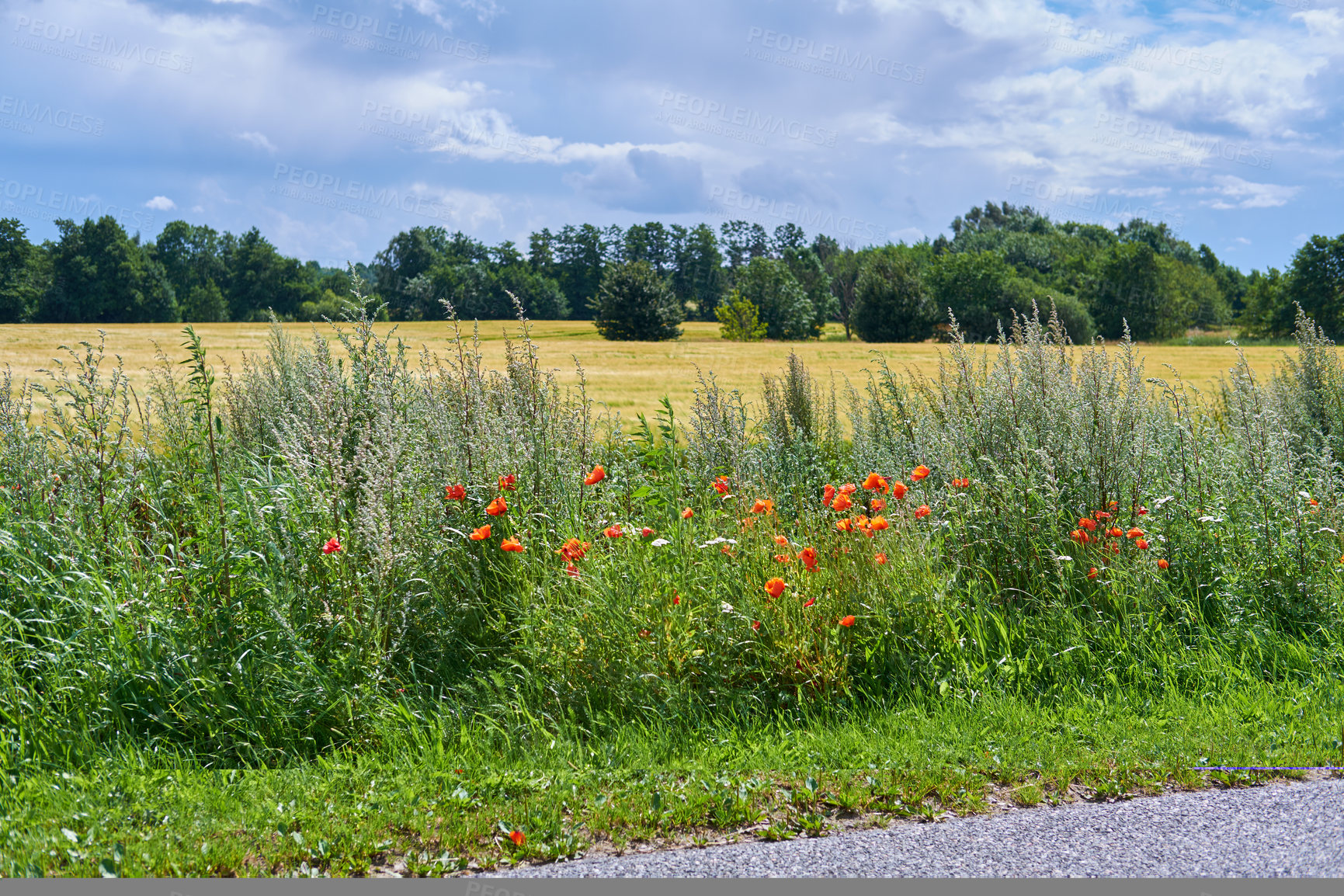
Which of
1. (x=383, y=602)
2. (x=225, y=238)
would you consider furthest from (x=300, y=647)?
(x=225, y=238)

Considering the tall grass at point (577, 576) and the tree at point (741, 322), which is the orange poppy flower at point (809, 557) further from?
the tree at point (741, 322)

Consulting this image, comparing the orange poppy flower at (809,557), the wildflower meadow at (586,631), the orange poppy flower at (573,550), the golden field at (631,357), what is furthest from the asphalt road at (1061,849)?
the golden field at (631,357)

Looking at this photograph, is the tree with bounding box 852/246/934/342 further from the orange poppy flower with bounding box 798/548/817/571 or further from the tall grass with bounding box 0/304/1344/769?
the orange poppy flower with bounding box 798/548/817/571

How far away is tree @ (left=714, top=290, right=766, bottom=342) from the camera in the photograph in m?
56.6

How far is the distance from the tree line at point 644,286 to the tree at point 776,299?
125 millimetres

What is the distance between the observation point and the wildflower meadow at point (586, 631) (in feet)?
11.1

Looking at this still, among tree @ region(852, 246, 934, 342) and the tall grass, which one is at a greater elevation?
tree @ region(852, 246, 934, 342)

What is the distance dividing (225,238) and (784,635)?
80966mm

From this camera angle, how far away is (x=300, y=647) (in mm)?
4137

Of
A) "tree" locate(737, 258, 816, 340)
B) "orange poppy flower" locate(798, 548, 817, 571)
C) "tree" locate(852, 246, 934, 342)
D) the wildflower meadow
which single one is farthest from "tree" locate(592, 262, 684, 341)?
"orange poppy flower" locate(798, 548, 817, 571)

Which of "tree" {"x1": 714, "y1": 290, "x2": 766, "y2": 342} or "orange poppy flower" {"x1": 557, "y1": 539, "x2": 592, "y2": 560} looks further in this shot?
"tree" {"x1": 714, "y1": 290, "x2": 766, "y2": 342}

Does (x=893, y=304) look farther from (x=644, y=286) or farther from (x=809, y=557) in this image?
(x=809, y=557)

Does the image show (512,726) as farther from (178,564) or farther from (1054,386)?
(1054,386)

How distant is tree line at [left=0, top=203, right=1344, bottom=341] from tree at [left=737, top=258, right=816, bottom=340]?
0.12 metres
